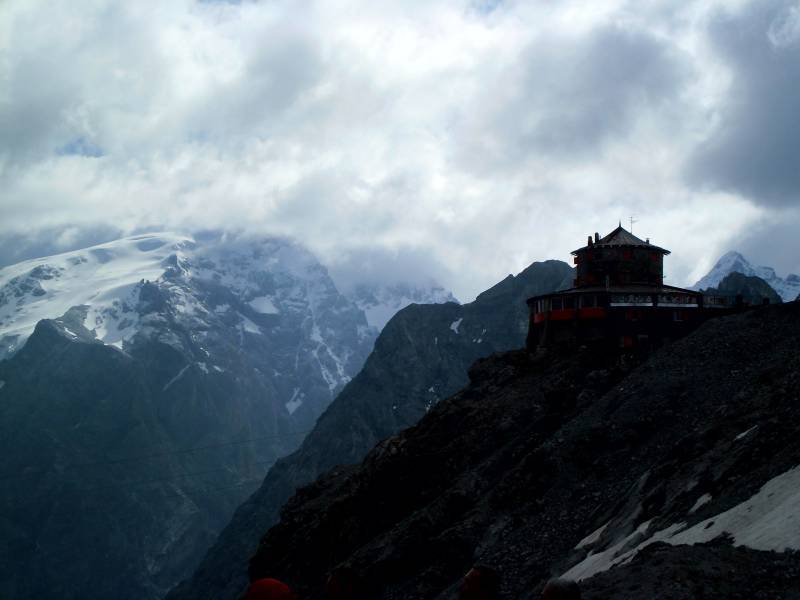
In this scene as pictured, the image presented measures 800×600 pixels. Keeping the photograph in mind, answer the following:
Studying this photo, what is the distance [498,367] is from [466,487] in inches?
678

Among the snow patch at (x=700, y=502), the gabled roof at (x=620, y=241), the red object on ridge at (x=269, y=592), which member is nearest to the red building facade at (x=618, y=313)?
the gabled roof at (x=620, y=241)

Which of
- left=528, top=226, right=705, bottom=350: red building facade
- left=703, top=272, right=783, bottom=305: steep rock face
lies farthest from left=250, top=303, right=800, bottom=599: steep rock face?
left=703, top=272, right=783, bottom=305: steep rock face

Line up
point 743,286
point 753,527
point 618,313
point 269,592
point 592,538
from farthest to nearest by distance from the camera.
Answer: point 743,286, point 618,313, point 592,538, point 753,527, point 269,592

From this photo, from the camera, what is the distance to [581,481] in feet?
130

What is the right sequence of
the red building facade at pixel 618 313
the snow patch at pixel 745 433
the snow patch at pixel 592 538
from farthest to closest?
1. the red building facade at pixel 618 313
2. the snow patch at pixel 592 538
3. the snow patch at pixel 745 433

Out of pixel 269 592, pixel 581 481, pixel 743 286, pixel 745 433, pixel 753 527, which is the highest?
pixel 743 286

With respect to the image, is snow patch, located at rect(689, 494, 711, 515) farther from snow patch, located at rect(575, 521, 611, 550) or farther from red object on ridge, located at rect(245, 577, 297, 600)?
red object on ridge, located at rect(245, 577, 297, 600)

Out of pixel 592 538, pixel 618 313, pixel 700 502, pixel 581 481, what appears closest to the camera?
pixel 700 502

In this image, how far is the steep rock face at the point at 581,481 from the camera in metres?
25.6

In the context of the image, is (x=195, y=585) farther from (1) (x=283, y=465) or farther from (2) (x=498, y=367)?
(2) (x=498, y=367)

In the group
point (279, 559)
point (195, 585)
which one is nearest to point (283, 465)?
point (195, 585)

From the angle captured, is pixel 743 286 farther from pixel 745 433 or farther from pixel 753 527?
pixel 753 527

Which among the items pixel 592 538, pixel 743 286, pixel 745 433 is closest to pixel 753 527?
pixel 745 433

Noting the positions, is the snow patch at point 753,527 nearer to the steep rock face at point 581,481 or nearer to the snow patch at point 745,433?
the steep rock face at point 581,481
